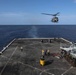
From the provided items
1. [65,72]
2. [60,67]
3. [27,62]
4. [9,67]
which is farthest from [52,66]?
[9,67]

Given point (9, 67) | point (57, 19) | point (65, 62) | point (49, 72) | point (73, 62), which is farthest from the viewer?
point (57, 19)

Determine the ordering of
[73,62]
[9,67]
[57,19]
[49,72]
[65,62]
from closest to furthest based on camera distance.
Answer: [49,72] → [9,67] → [73,62] → [65,62] → [57,19]

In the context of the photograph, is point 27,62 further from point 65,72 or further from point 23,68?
point 65,72

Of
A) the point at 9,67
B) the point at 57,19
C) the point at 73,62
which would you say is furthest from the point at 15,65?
the point at 57,19

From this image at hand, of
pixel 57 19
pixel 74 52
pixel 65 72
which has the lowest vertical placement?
pixel 65 72

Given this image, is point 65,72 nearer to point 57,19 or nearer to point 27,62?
point 27,62

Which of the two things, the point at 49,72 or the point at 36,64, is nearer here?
the point at 49,72

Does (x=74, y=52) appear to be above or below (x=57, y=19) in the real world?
below

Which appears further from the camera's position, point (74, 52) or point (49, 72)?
point (74, 52)

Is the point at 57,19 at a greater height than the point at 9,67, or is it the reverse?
the point at 57,19
